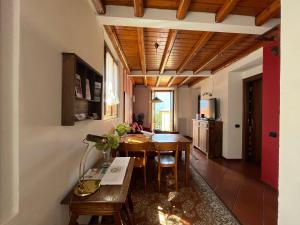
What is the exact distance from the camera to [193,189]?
3104mm

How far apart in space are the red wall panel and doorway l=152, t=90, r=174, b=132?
541 centimetres

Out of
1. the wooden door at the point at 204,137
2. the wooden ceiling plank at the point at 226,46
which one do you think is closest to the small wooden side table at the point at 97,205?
the wooden ceiling plank at the point at 226,46

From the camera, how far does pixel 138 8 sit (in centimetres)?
216

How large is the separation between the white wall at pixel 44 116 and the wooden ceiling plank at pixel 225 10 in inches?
66.5

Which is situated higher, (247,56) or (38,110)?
(247,56)

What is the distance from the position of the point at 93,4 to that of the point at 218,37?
214 cm

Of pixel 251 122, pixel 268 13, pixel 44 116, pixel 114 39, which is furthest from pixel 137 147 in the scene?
pixel 251 122

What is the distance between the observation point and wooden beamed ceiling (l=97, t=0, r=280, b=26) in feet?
6.98
